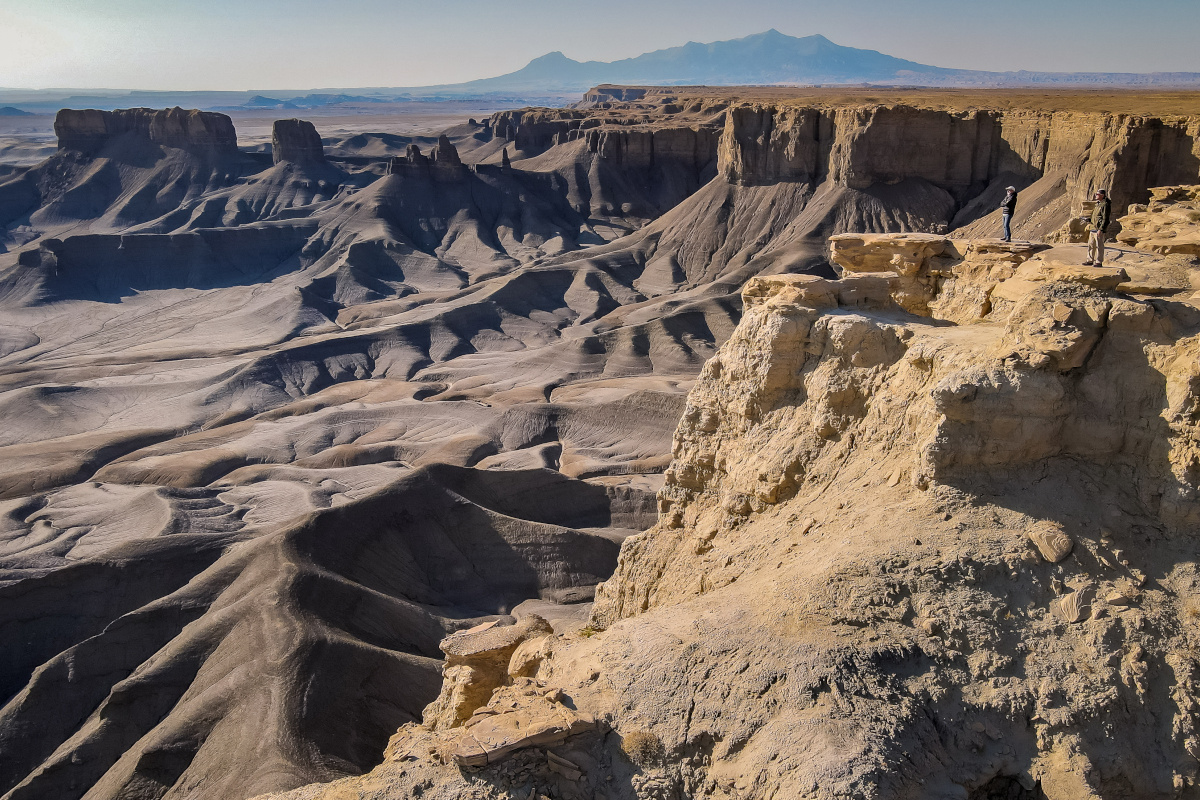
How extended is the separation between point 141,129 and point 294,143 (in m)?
17.6

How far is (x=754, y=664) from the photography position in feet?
30.7

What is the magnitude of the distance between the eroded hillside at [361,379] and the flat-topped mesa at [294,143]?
55 cm

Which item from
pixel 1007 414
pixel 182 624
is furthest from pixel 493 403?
pixel 1007 414

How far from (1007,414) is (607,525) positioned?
2328cm

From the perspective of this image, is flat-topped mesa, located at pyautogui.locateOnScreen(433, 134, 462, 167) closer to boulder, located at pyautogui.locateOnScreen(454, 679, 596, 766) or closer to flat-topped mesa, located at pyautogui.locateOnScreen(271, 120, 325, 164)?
flat-topped mesa, located at pyautogui.locateOnScreen(271, 120, 325, 164)

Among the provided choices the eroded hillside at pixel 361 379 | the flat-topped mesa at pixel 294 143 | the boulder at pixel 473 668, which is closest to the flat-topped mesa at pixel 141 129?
the eroded hillside at pixel 361 379

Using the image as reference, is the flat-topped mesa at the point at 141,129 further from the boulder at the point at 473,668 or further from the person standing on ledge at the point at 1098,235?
the person standing on ledge at the point at 1098,235

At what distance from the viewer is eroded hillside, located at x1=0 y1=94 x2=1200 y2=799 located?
66.8 ft

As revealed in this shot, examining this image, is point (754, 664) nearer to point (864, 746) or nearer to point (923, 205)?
point (864, 746)

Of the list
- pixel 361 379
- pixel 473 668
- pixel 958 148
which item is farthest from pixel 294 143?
pixel 473 668

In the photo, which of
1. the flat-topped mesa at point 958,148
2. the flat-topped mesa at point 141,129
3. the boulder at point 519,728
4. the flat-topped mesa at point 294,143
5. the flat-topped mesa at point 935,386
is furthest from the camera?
the flat-topped mesa at point 294,143

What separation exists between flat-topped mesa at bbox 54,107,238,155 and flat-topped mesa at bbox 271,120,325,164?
551 centimetres

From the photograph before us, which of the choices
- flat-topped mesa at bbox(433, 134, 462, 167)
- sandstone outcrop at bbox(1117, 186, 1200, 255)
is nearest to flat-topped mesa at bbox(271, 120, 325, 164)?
flat-topped mesa at bbox(433, 134, 462, 167)

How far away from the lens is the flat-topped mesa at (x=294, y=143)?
103 m
